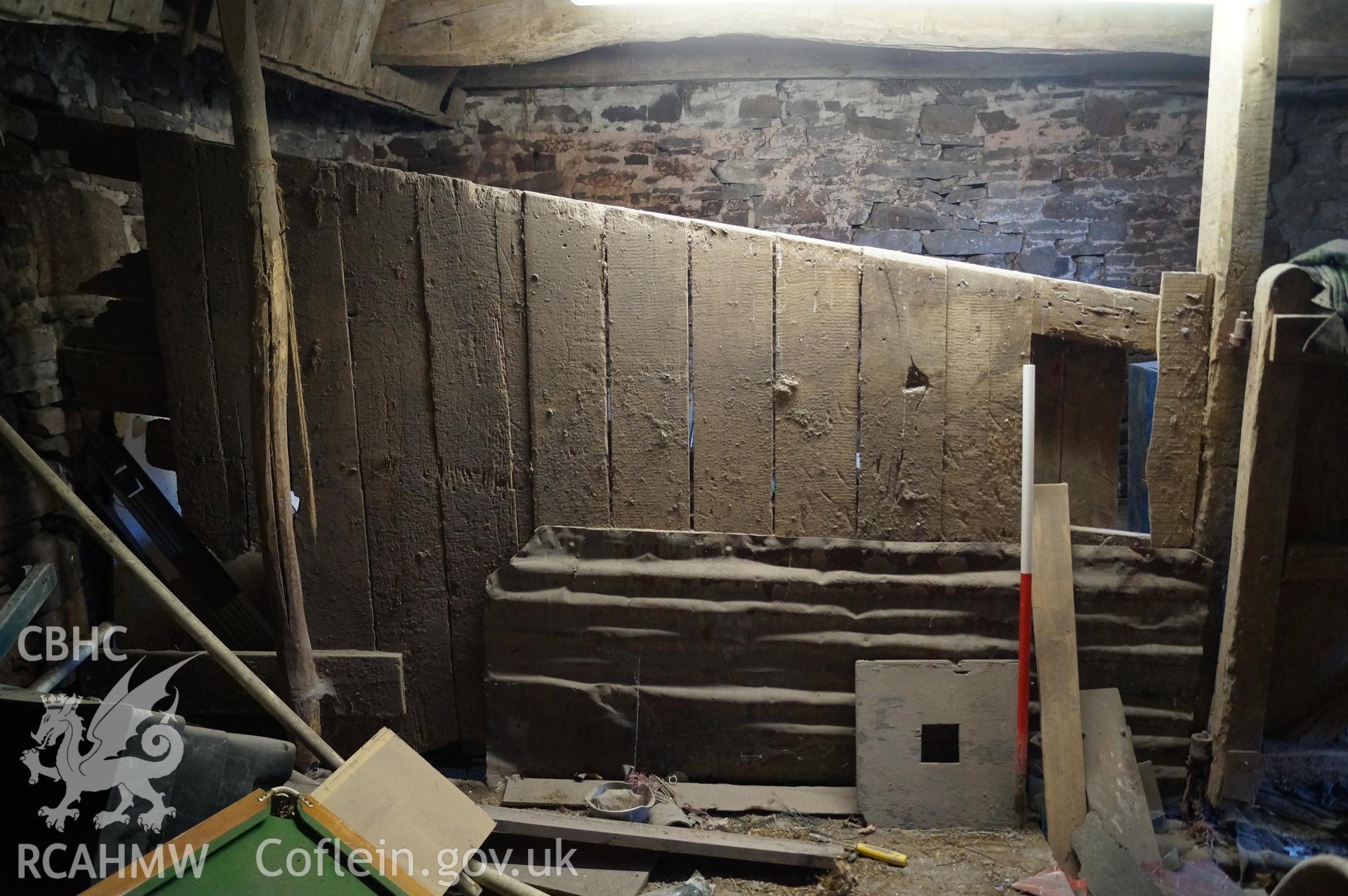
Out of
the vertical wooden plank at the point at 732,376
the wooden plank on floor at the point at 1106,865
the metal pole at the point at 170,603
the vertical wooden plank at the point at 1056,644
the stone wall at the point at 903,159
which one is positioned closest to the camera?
the wooden plank on floor at the point at 1106,865

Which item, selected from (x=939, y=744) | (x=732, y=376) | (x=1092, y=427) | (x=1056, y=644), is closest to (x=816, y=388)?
(x=732, y=376)

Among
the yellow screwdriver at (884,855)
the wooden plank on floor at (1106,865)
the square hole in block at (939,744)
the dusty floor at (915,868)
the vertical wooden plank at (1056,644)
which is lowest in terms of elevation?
the dusty floor at (915,868)

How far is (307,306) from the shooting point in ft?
7.97

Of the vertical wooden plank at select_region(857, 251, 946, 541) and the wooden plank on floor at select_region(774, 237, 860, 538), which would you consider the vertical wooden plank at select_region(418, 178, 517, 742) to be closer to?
the wooden plank on floor at select_region(774, 237, 860, 538)

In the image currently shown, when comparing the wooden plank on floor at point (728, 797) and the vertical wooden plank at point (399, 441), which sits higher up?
the vertical wooden plank at point (399, 441)

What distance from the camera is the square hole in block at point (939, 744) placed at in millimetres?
2385

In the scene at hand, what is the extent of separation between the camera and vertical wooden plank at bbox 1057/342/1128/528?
2.34 meters

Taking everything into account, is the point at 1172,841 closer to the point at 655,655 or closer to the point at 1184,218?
the point at 655,655

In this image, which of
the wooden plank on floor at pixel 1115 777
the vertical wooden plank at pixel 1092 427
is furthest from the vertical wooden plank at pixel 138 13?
the wooden plank on floor at pixel 1115 777

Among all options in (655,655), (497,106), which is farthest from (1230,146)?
(497,106)

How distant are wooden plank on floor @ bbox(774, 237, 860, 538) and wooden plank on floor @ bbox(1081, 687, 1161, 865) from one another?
0.86 meters

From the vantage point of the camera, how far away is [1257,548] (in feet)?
7.16

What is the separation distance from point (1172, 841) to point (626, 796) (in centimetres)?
154

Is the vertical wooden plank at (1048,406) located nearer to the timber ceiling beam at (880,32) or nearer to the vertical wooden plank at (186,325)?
the timber ceiling beam at (880,32)
